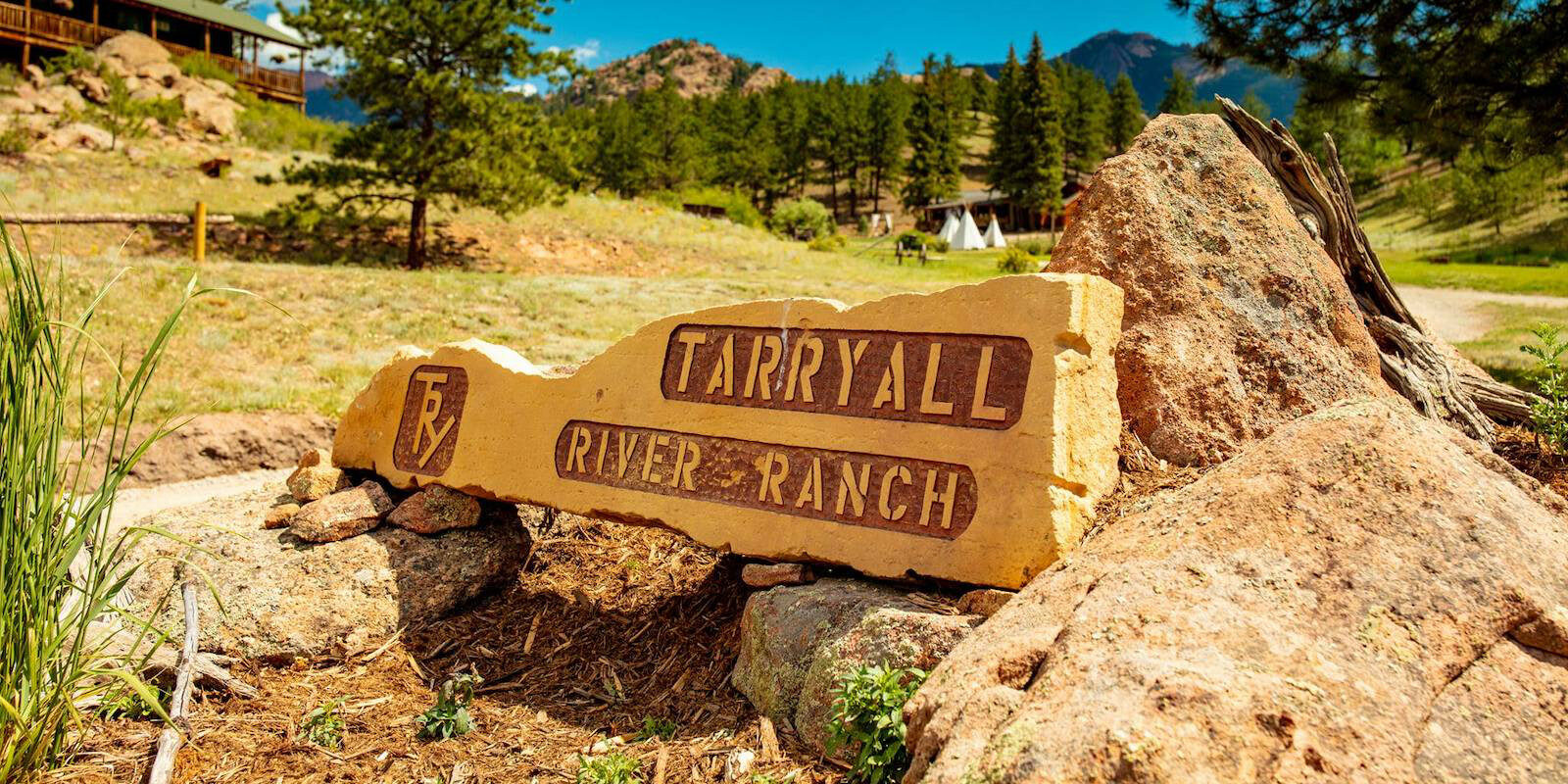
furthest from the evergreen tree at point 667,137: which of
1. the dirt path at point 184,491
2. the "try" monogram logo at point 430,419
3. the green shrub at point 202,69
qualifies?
the "try" monogram logo at point 430,419

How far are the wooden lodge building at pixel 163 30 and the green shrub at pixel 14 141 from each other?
1293 centimetres

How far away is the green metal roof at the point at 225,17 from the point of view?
125 ft

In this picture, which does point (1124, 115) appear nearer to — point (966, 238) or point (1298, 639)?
point (966, 238)

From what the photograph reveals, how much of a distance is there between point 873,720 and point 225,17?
47627mm

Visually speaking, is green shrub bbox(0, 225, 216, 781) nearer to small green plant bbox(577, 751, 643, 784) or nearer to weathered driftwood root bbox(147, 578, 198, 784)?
weathered driftwood root bbox(147, 578, 198, 784)

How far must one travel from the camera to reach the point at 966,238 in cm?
3303

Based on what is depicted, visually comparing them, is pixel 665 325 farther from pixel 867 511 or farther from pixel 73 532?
pixel 73 532

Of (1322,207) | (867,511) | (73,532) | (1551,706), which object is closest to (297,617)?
(73,532)

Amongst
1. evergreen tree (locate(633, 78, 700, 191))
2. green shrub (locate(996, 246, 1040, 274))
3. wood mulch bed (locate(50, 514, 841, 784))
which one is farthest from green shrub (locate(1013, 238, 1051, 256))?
wood mulch bed (locate(50, 514, 841, 784))

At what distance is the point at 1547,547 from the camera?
2539 millimetres

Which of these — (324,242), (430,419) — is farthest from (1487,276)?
(324,242)

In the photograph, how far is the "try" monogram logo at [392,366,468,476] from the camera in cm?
476

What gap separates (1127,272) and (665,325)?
1924mm

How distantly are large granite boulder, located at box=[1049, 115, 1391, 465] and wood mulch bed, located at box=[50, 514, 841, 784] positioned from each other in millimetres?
1921
